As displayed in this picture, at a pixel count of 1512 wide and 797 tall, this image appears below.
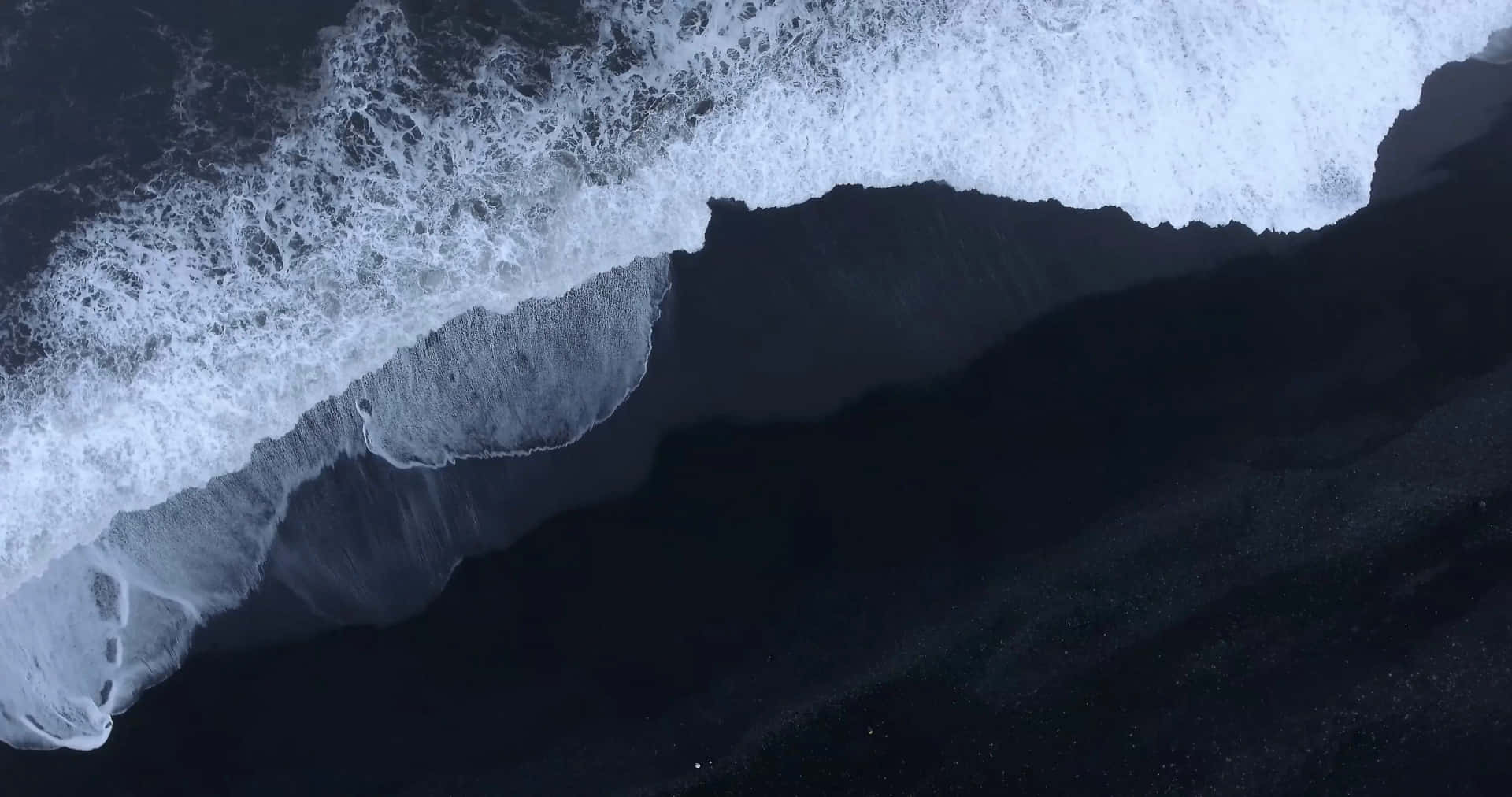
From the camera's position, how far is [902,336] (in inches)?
369

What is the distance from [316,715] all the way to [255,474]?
8.97 ft

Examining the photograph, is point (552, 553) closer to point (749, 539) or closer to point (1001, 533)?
point (749, 539)

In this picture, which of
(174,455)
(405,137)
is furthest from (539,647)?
(405,137)

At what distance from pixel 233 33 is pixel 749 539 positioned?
8316 mm

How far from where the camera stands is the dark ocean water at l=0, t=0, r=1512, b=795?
9.12 m

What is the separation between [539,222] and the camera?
9.49 m

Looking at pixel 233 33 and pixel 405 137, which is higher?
pixel 233 33

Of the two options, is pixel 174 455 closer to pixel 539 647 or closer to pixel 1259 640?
pixel 539 647

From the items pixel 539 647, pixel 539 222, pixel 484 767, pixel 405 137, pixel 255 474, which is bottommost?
pixel 484 767

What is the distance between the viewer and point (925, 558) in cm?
923

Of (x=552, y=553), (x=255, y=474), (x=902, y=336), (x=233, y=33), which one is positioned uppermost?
(x=233, y=33)

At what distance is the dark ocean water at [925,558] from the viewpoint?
9.12 m

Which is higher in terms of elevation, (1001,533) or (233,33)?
(233,33)

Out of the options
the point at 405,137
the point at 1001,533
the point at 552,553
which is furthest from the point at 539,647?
the point at 405,137
